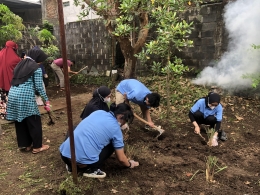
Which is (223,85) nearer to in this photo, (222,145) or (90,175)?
(222,145)

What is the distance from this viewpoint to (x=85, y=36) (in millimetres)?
10570

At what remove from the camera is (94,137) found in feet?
9.27

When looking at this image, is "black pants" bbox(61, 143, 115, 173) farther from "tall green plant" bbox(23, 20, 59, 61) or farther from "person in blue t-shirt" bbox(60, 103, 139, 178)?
"tall green plant" bbox(23, 20, 59, 61)

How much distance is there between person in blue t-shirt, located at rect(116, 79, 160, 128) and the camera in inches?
160

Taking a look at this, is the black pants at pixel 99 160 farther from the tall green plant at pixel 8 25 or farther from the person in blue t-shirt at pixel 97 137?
the tall green plant at pixel 8 25

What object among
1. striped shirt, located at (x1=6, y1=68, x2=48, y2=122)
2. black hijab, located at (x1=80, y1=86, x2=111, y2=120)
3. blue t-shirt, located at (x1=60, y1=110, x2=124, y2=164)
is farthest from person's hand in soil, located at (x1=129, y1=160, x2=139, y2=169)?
striped shirt, located at (x1=6, y1=68, x2=48, y2=122)

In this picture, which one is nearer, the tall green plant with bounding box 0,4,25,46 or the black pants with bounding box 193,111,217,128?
the black pants with bounding box 193,111,217,128

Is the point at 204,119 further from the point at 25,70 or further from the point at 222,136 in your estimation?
the point at 25,70

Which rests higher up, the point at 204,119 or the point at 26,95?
the point at 26,95

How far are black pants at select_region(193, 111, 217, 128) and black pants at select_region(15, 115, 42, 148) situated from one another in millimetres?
2783

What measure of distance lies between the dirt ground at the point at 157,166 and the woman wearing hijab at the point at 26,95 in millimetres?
477

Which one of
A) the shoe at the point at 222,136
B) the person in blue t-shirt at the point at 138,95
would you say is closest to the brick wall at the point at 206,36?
the shoe at the point at 222,136

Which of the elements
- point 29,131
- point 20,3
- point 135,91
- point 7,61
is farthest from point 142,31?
point 20,3

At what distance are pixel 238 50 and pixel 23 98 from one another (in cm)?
521
